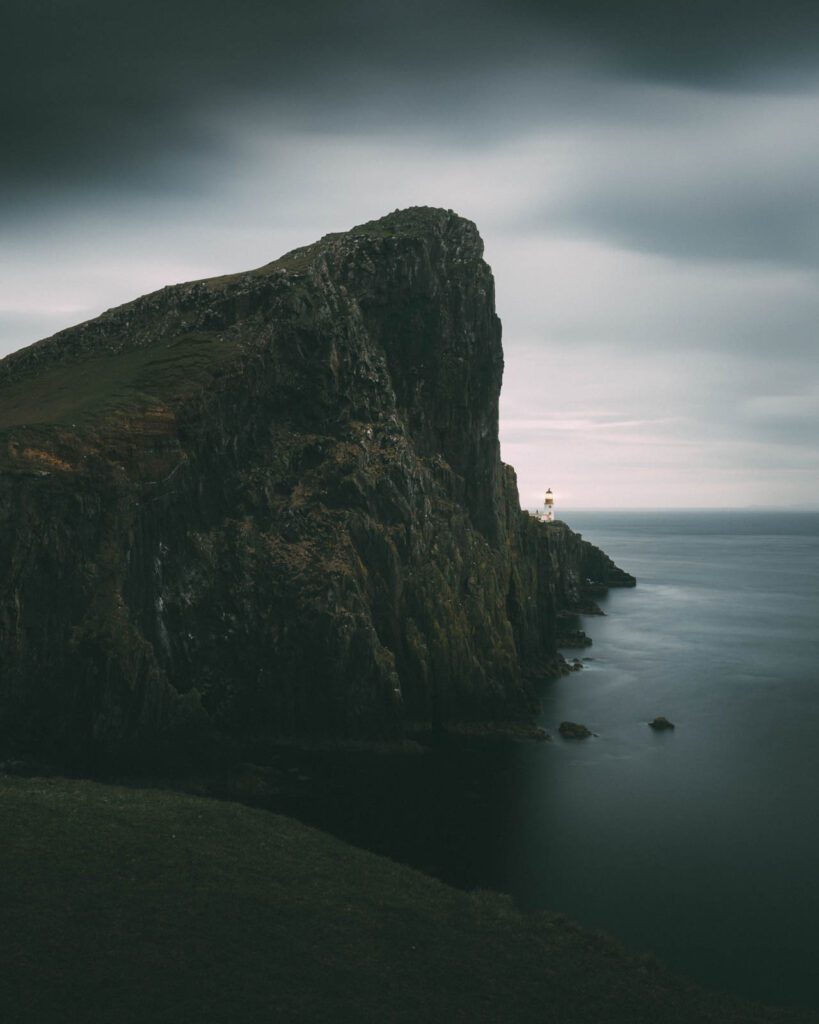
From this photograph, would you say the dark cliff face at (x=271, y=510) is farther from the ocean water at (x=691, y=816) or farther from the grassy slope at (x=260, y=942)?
the grassy slope at (x=260, y=942)

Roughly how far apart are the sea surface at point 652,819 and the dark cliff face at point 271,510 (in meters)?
9.68

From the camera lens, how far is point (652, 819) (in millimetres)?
50875

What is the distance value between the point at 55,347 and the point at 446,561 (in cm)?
4451

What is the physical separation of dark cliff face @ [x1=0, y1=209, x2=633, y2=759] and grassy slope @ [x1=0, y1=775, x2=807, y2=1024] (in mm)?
17543

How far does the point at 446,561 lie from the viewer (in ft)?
249

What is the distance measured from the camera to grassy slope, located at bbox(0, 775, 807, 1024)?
25.2 metres

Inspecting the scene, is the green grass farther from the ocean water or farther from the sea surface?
the ocean water

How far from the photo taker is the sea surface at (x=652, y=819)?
37500 millimetres

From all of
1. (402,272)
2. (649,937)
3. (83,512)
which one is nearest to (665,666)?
(402,272)

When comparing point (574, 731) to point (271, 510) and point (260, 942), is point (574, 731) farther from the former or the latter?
point (260, 942)

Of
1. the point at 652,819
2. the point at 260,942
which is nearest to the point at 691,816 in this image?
the point at 652,819

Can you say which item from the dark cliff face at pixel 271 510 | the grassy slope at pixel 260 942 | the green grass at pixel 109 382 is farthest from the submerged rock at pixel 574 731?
the green grass at pixel 109 382

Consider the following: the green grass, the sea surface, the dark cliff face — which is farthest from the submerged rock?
the green grass

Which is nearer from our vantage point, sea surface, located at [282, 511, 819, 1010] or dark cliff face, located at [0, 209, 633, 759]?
sea surface, located at [282, 511, 819, 1010]
